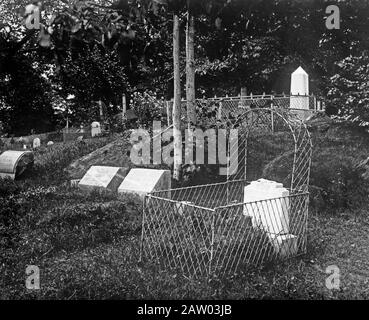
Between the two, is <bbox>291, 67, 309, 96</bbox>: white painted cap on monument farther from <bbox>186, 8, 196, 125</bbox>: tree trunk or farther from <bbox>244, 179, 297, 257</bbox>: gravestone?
<bbox>244, 179, 297, 257</bbox>: gravestone

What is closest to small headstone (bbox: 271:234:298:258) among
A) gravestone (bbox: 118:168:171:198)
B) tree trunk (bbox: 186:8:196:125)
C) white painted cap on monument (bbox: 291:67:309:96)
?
gravestone (bbox: 118:168:171:198)

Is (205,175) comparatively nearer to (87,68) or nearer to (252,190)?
(252,190)

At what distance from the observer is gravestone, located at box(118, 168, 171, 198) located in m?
9.55

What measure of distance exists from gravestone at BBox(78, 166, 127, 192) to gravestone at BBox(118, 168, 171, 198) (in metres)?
0.43

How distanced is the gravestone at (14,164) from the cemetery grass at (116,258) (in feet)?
8.66

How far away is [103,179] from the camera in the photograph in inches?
419

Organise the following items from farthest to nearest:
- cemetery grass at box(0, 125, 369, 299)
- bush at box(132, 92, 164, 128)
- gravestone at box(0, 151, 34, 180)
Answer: bush at box(132, 92, 164, 128), gravestone at box(0, 151, 34, 180), cemetery grass at box(0, 125, 369, 299)

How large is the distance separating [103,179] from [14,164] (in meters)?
3.67

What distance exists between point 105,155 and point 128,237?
20.7 ft

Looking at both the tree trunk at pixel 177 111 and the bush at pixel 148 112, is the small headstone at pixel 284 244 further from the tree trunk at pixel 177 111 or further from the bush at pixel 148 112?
the bush at pixel 148 112

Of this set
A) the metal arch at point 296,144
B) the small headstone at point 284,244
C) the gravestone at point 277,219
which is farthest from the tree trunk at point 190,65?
the small headstone at point 284,244

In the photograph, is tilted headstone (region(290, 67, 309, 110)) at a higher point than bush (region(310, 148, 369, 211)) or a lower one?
higher

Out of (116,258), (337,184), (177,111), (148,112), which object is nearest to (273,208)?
(116,258)

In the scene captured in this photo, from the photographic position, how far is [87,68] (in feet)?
84.2
